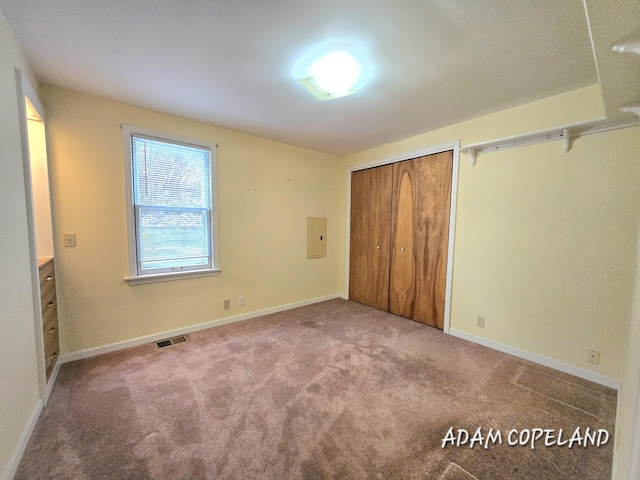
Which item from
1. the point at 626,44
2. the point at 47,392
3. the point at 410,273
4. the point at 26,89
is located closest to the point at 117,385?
the point at 47,392

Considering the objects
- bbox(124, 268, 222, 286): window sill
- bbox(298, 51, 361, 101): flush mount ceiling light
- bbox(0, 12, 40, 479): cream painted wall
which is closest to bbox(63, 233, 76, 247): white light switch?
bbox(124, 268, 222, 286): window sill

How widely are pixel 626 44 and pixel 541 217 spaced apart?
1615 millimetres

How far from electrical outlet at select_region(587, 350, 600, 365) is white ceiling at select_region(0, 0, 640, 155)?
1.91 m

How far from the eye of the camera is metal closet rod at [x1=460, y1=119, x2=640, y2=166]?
1.97m

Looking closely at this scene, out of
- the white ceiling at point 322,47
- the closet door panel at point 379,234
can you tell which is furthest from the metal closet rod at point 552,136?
the closet door panel at point 379,234

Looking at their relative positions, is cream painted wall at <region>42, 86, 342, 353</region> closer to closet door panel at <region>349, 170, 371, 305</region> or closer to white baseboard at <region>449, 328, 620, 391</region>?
closet door panel at <region>349, 170, 371, 305</region>

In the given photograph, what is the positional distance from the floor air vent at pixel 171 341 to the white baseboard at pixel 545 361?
3093 mm

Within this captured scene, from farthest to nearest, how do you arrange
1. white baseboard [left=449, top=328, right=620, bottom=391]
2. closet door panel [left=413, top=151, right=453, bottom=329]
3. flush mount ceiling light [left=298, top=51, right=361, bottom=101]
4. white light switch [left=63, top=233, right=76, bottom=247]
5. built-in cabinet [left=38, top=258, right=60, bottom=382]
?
closet door panel [left=413, top=151, right=453, bottom=329]
white light switch [left=63, top=233, right=76, bottom=247]
white baseboard [left=449, top=328, right=620, bottom=391]
built-in cabinet [left=38, top=258, right=60, bottom=382]
flush mount ceiling light [left=298, top=51, right=361, bottom=101]

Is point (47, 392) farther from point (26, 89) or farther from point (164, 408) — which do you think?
point (26, 89)

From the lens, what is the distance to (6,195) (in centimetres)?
134

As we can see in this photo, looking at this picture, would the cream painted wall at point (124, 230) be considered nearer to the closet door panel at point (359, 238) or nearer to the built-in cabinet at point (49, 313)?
the built-in cabinet at point (49, 313)

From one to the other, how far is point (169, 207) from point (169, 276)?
77cm

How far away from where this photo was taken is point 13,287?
4.55 feet

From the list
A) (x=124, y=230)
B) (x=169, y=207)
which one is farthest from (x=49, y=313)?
(x=169, y=207)
